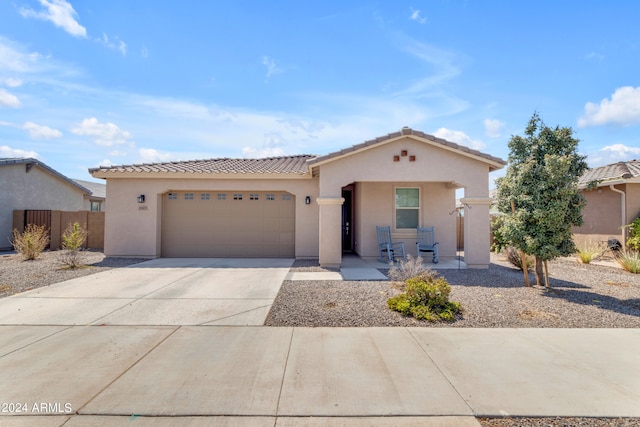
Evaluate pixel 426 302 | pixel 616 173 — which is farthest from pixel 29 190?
pixel 616 173

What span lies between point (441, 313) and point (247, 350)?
10.4 feet

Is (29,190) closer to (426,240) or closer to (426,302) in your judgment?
(426,240)

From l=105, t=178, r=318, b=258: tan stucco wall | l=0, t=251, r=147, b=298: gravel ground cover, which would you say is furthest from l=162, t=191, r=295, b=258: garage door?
l=0, t=251, r=147, b=298: gravel ground cover

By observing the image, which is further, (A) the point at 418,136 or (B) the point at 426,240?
(B) the point at 426,240

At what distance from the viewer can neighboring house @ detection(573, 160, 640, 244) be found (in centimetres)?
1189

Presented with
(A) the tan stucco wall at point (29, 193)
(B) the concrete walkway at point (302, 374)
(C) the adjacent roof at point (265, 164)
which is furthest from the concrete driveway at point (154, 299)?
(A) the tan stucco wall at point (29, 193)

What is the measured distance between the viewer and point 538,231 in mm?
7008

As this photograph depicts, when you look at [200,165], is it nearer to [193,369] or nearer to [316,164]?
[316,164]

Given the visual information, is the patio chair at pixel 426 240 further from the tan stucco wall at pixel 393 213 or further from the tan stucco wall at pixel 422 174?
the tan stucco wall at pixel 422 174

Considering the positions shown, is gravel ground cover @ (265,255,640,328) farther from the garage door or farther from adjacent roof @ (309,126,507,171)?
the garage door

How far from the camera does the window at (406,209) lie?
1199 centimetres

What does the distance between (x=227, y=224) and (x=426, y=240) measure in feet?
23.3

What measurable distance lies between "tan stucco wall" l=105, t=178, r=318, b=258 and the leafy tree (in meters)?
6.38

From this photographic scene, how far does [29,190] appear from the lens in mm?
17391
